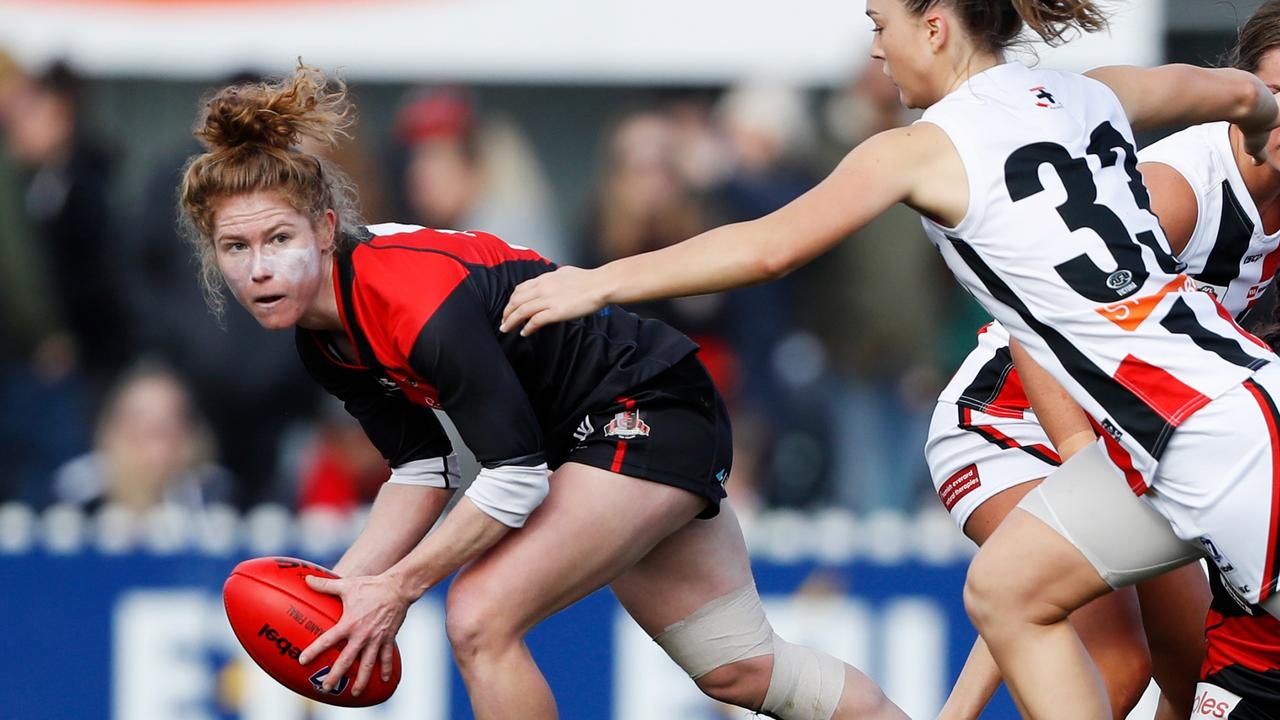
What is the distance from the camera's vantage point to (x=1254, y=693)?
3139mm

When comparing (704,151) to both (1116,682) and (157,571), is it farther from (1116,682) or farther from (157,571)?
(1116,682)

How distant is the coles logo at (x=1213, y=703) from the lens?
125 inches

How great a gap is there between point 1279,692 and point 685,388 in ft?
4.25

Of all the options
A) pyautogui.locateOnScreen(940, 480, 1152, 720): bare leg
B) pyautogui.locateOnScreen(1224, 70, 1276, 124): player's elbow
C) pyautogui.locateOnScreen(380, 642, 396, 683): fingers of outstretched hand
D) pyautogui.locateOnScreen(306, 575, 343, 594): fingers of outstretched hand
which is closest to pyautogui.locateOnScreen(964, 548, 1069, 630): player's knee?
pyautogui.locateOnScreen(940, 480, 1152, 720): bare leg

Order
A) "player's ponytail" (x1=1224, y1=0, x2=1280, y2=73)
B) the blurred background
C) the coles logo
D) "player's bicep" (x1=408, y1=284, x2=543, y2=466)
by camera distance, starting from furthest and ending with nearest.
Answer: the blurred background
"player's ponytail" (x1=1224, y1=0, x2=1280, y2=73)
the coles logo
"player's bicep" (x1=408, y1=284, x2=543, y2=466)

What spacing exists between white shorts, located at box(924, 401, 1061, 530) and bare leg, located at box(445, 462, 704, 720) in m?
0.68

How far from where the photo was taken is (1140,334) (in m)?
2.73

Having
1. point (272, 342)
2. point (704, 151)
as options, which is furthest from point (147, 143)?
point (704, 151)

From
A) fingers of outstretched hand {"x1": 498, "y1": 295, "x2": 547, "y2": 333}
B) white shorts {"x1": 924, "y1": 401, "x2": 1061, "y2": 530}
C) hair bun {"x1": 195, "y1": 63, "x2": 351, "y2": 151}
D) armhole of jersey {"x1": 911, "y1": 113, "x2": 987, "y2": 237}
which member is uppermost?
hair bun {"x1": 195, "y1": 63, "x2": 351, "y2": 151}

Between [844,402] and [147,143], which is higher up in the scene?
[147,143]

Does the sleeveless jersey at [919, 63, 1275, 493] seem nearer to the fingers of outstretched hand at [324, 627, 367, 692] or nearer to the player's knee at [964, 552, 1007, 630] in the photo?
the player's knee at [964, 552, 1007, 630]

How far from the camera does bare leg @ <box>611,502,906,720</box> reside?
11.8 ft

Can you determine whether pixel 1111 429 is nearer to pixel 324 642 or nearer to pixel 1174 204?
pixel 1174 204

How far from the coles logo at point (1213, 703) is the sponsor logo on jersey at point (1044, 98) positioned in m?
1.20
